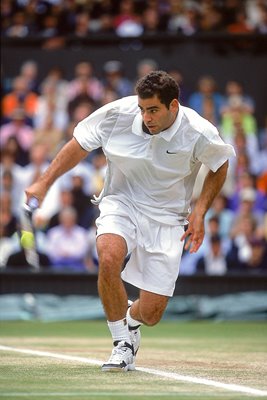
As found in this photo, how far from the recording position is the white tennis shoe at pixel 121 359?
727cm

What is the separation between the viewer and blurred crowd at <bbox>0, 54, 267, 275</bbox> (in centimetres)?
1498

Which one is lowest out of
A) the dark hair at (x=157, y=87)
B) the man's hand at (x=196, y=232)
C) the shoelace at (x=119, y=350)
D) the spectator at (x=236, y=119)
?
the shoelace at (x=119, y=350)

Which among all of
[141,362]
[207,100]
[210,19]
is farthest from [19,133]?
[141,362]

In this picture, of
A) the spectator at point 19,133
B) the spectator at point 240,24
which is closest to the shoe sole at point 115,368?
the spectator at point 19,133

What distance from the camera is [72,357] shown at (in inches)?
336

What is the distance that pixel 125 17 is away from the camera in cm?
1750

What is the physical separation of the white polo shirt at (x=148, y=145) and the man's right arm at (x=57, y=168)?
6 centimetres

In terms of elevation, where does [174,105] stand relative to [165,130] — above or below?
above

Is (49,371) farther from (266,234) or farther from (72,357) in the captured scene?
(266,234)

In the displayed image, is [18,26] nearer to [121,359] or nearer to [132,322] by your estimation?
[132,322]

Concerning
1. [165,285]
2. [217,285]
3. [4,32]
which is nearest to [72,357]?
[165,285]

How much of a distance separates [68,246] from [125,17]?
4309 mm

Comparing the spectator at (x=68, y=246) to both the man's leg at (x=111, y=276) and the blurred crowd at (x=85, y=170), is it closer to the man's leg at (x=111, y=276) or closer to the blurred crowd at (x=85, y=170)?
the blurred crowd at (x=85, y=170)

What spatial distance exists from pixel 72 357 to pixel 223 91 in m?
8.78
